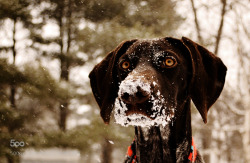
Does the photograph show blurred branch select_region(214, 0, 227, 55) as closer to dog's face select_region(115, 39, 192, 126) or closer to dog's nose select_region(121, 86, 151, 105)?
dog's face select_region(115, 39, 192, 126)

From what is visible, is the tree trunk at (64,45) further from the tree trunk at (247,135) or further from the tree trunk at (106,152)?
the tree trunk at (247,135)

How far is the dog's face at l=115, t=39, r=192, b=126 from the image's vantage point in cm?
183

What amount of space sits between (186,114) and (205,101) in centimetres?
22

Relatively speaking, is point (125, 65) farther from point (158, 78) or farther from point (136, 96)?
point (136, 96)

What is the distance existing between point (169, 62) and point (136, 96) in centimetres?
70

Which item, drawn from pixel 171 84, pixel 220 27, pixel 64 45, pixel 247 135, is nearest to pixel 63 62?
pixel 64 45

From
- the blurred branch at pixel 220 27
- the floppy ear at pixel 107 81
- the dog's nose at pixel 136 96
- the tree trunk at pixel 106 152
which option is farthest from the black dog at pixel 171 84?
the blurred branch at pixel 220 27

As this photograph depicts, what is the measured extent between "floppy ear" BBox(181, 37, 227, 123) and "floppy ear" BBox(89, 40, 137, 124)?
708 millimetres

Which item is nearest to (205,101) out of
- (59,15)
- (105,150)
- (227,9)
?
(59,15)

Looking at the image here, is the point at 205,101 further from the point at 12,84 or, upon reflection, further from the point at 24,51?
the point at 24,51

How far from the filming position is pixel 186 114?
8.16ft

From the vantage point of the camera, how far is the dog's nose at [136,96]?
5.83ft

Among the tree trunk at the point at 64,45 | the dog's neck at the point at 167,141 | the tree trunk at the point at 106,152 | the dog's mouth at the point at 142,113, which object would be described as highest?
the tree trunk at the point at 64,45

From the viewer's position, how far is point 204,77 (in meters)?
2.48
